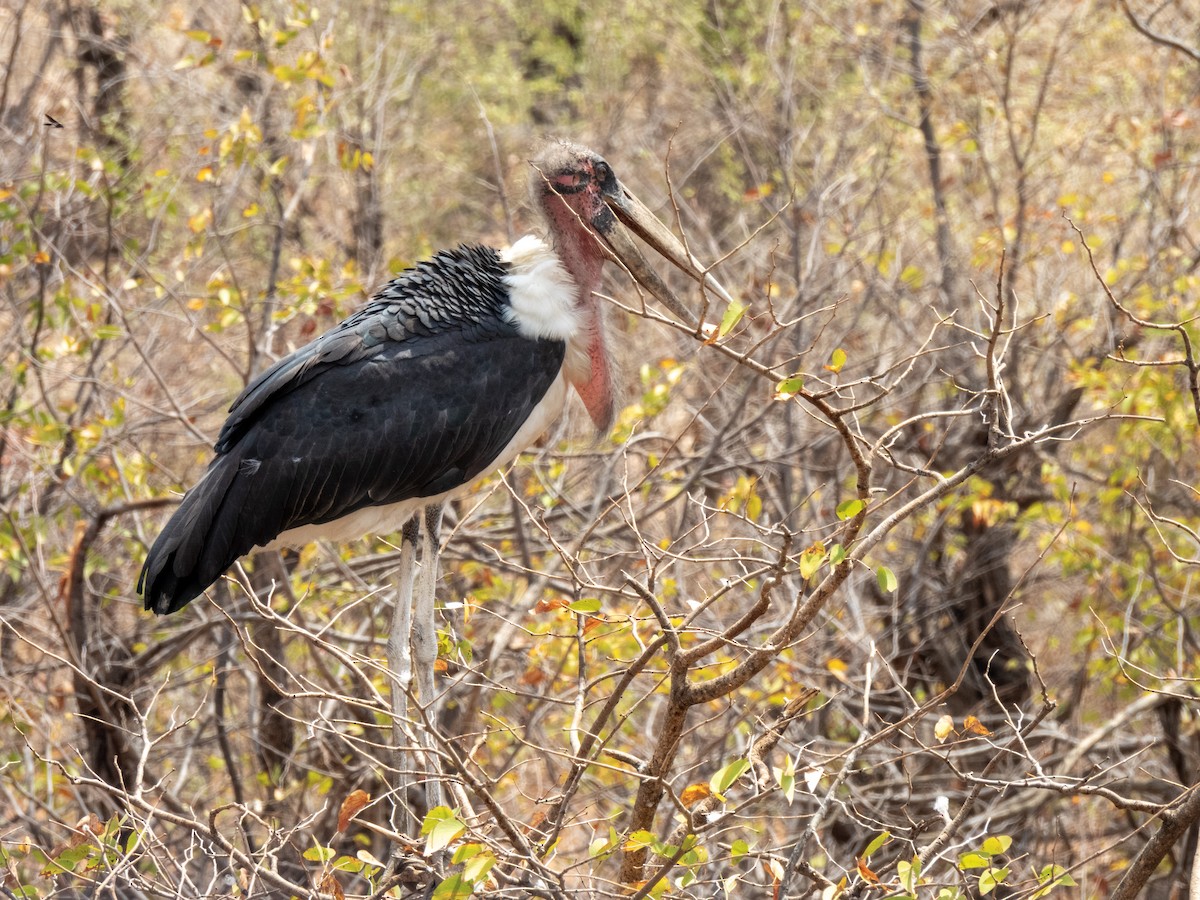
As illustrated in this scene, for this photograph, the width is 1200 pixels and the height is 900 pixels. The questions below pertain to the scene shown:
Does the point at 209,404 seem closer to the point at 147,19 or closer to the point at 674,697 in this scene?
the point at 147,19

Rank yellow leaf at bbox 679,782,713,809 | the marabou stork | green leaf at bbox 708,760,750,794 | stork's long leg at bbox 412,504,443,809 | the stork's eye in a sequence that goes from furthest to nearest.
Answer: the stork's eye → stork's long leg at bbox 412,504,443,809 → the marabou stork → yellow leaf at bbox 679,782,713,809 → green leaf at bbox 708,760,750,794

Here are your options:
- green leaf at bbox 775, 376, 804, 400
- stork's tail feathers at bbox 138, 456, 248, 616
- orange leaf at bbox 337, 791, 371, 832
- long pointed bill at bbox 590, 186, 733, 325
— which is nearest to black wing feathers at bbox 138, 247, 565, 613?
stork's tail feathers at bbox 138, 456, 248, 616

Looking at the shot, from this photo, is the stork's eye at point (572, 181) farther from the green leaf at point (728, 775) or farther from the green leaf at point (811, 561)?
the green leaf at point (728, 775)

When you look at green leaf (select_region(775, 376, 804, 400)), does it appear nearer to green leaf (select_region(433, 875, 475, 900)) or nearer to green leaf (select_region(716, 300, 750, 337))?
green leaf (select_region(716, 300, 750, 337))

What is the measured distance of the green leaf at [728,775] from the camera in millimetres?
2977

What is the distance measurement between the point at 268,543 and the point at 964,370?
459 cm

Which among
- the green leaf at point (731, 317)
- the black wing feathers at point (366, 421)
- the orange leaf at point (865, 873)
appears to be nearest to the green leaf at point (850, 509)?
the green leaf at point (731, 317)

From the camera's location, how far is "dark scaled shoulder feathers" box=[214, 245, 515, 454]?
494cm

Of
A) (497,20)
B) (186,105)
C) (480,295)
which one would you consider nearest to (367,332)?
(480,295)

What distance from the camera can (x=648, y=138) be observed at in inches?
426

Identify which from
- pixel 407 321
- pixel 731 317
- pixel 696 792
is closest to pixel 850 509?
pixel 731 317

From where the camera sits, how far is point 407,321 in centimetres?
507

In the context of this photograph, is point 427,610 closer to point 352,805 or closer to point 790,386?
point 352,805

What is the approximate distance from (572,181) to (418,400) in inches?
47.1
